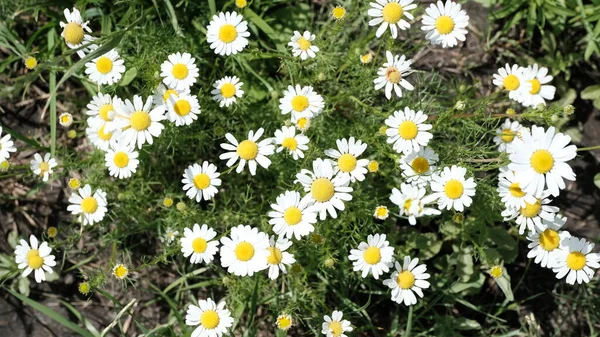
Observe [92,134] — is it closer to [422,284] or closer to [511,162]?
[422,284]

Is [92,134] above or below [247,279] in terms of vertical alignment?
above

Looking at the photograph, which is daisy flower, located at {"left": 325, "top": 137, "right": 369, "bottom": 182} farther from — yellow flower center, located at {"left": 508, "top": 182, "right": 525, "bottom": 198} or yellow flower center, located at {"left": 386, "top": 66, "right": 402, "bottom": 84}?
yellow flower center, located at {"left": 508, "top": 182, "right": 525, "bottom": 198}

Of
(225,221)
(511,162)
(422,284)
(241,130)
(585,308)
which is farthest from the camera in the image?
(585,308)

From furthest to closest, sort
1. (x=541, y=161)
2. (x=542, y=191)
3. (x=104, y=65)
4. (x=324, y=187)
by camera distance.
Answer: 1. (x=104, y=65)
2. (x=324, y=187)
3. (x=542, y=191)
4. (x=541, y=161)

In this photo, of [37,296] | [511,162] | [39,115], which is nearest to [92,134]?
[39,115]

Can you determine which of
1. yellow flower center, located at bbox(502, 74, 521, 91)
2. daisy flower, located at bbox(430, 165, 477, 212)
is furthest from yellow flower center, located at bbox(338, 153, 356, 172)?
yellow flower center, located at bbox(502, 74, 521, 91)

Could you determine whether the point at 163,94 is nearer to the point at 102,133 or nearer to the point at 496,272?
the point at 102,133

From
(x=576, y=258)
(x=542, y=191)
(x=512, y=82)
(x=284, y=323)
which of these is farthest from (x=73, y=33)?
(x=576, y=258)
